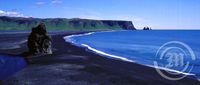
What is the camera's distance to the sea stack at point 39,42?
36625 millimetres

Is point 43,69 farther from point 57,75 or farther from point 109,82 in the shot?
point 109,82

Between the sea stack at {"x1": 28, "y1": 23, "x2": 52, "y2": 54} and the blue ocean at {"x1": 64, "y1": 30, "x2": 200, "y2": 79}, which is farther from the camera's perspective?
the sea stack at {"x1": 28, "y1": 23, "x2": 52, "y2": 54}

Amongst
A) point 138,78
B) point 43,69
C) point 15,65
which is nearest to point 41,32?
point 15,65

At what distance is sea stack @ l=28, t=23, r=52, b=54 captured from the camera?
3662 centimetres

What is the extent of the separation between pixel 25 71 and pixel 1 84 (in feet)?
17.5

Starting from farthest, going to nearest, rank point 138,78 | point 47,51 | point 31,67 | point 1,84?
point 47,51
point 31,67
point 138,78
point 1,84

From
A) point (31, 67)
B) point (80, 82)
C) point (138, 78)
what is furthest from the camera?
point (31, 67)

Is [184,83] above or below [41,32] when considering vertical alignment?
below

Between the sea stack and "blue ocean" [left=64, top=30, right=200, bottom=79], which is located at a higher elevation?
the sea stack

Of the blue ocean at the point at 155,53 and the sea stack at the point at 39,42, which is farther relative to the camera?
the sea stack at the point at 39,42

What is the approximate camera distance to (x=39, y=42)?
122 ft

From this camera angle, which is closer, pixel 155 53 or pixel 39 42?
pixel 39 42

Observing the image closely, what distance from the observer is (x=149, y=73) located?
81.1ft

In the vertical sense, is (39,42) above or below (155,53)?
above
